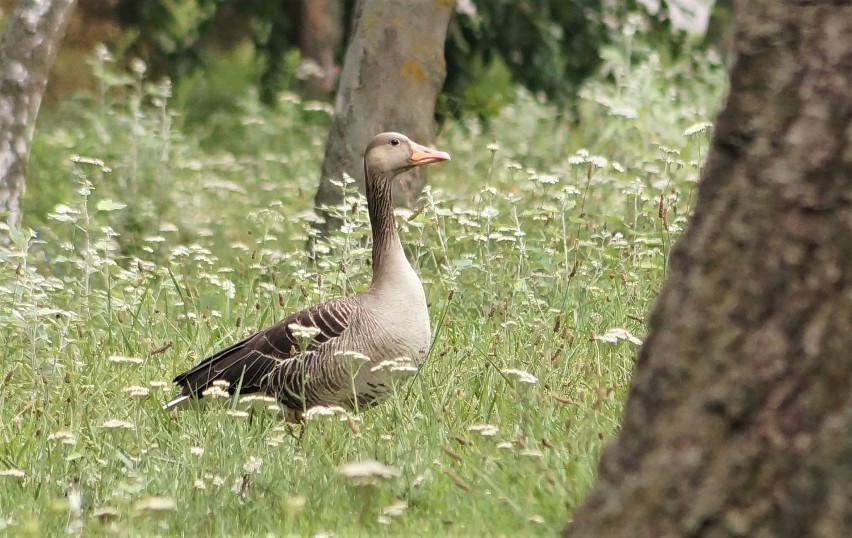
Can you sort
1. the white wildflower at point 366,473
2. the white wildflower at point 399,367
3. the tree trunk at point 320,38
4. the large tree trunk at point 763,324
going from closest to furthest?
the large tree trunk at point 763,324 → the white wildflower at point 366,473 → the white wildflower at point 399,367 → the tree trunk at point 320,38

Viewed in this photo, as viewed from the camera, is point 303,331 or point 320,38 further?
point 320,38

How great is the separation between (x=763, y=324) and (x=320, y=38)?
41.0 ft

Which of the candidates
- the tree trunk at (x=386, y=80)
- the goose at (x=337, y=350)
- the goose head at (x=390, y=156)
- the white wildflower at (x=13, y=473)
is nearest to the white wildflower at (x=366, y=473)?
the white wildflower at (x=13, y=473)

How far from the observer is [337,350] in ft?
17.5

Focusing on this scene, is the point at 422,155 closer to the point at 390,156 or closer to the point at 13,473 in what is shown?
the point at 390,156

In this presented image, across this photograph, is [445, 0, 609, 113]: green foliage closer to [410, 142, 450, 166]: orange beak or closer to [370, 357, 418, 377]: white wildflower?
[410, 142, 450, 166]: orange beak

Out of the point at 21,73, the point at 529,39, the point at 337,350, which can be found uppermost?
the point at 529,39

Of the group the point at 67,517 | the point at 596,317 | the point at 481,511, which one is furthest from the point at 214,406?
the point at 596,317

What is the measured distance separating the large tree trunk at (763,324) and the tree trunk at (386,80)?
5282mm

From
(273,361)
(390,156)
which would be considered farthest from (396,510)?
(390,156)

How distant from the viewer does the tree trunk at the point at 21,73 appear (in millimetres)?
7316

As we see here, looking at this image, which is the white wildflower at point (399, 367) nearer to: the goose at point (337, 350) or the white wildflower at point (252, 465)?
the goose at point (337, 350)

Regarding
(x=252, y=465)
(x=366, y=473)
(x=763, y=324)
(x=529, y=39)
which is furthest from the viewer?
(x=529, y=39)

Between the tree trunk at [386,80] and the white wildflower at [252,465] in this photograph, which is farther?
the tree trunk at [386,80]
